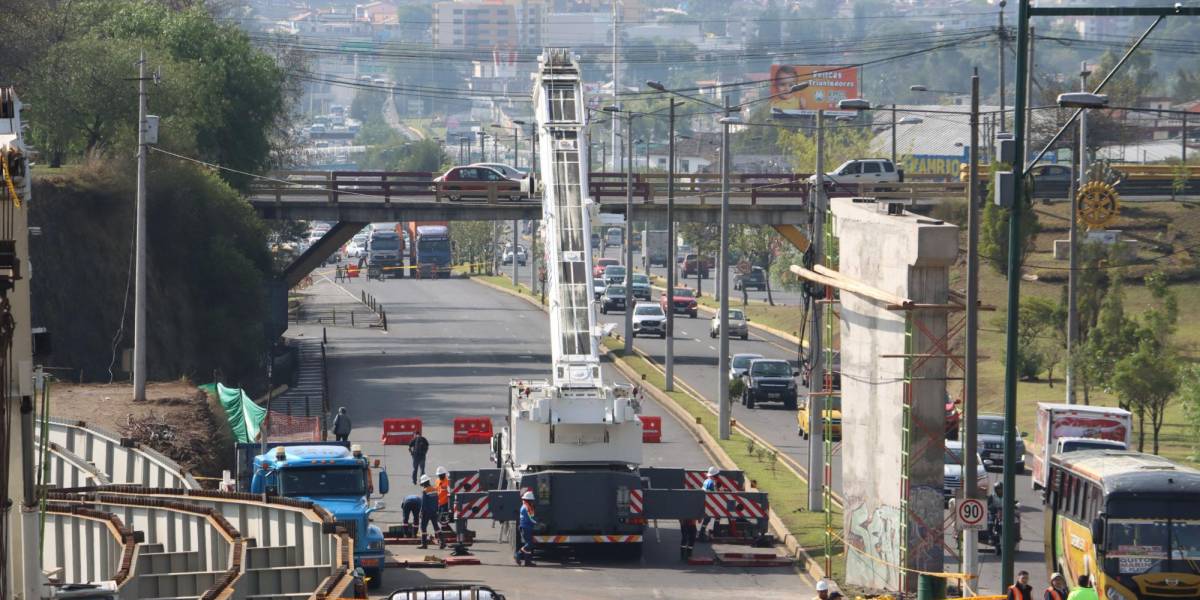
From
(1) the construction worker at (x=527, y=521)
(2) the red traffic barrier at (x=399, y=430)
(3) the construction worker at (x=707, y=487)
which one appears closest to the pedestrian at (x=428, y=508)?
(1) the construction worker at (x=527, y=521)

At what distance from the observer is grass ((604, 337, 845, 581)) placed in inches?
1284

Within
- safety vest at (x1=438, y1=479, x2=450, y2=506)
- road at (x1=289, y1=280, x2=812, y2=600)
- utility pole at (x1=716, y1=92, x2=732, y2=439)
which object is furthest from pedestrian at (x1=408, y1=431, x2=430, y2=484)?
utility pole at (x1=716, y1=92, x2=732, y2=439)

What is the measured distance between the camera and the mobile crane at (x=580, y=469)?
31.5 metres

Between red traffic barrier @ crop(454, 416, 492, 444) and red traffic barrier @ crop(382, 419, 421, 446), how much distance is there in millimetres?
1006

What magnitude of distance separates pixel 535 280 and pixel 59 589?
8677cm

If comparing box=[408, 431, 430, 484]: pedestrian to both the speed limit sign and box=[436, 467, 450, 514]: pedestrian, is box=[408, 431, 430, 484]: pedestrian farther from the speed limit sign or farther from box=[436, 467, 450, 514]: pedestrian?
the speed limit sign

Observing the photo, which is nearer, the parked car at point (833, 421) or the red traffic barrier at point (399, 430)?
the parked car at point (833, 421)

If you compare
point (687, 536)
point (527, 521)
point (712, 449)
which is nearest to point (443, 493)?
point (527, 521)

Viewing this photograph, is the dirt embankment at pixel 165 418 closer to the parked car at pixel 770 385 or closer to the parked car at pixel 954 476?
the parked car at pixel 954 476

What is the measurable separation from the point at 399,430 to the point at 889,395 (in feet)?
77.5

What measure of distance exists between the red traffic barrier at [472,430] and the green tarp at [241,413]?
6040mm

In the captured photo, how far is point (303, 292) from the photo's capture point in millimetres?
110438

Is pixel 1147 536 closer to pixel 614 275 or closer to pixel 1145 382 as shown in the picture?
pixel 1145 382

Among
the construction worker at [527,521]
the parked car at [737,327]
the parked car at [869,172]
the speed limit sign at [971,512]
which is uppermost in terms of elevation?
the parked car at [869,172]
